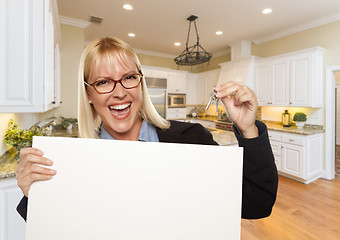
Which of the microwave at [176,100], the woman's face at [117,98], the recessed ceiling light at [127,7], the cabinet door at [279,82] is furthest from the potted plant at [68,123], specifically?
the cabinet door at [279,82]

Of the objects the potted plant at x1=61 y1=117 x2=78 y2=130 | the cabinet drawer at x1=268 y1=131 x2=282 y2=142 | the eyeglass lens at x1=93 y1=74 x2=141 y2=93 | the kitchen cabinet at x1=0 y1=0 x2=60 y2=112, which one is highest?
the kitchen cabinet at x1=0 y1=0 x2=60 y2=112

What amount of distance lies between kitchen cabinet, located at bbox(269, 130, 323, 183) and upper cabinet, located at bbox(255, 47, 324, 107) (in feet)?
2.18

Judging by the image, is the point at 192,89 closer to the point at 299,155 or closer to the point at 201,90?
the point at 201,90

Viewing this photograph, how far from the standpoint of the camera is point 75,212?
53 centimetres

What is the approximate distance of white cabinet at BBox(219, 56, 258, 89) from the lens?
4355 millimetres

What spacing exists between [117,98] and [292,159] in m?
3.70

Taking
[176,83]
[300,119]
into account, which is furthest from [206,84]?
[300,119]

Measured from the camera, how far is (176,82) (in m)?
5.73

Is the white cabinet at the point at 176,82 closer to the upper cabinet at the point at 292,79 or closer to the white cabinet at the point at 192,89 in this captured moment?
the white cabinet at the point at 192,89

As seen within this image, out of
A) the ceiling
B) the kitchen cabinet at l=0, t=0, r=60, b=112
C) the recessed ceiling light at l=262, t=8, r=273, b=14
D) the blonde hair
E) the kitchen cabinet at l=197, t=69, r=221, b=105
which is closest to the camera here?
the blonde hair

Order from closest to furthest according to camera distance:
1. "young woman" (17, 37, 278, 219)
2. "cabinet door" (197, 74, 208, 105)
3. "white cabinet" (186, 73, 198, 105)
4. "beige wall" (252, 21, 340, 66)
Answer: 1. "young woman" (17, 37, 278, 219)
2. "beige wall" (252, 21, 340, 66)
3. "cabinet door" (197, 74, 208, 105)
4. "white cabinet" (186, 73, 198, 105)

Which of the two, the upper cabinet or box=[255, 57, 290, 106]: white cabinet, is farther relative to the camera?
box=[255, 57, 290, 106]: white cabinet

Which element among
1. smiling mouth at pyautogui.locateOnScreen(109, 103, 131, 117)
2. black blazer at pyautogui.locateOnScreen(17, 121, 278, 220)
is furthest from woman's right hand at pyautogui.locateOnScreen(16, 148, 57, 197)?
smiling mouth at pyautogui.locateOnScreen(109, 103, 131, 117)

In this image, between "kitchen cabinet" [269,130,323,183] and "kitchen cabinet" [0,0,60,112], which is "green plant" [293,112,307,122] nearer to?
"kitchen cabinet" [269,130,323,183]
